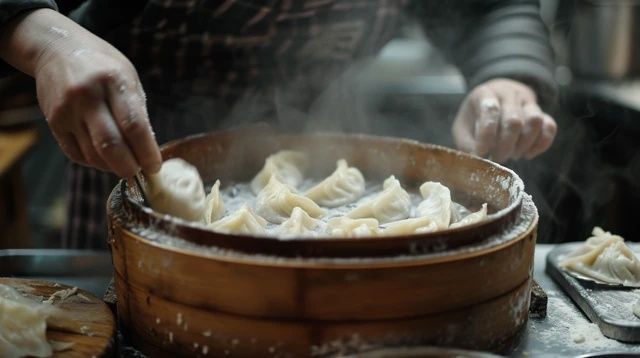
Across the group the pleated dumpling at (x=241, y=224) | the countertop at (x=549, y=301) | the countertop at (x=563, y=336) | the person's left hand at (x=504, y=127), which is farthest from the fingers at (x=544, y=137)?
the pleated dumpling at (x=241, y=224)

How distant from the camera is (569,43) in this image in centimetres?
579

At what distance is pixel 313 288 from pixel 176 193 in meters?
0.72

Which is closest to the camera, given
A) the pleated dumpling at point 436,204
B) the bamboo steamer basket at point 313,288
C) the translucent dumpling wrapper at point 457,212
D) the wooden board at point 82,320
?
the bamboo steamer basket at point 313,288

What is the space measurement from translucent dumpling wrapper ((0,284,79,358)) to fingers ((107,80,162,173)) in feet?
1.55

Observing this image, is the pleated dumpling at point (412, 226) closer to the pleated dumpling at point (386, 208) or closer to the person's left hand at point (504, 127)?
the pleated dumpling at point (386, 208)

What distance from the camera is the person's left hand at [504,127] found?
2834mm

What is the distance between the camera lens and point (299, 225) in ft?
7.43

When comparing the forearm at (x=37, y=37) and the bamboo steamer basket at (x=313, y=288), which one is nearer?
the bamboo steamer basket at (x=313, y=288)

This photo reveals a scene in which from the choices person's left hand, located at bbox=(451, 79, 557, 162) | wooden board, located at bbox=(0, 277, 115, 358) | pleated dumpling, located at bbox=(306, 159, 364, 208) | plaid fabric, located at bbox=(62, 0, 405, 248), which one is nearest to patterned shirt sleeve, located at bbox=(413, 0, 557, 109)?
person's left hand, located at bbox=(451, 79, 557, 162)

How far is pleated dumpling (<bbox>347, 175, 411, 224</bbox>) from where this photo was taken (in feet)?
8.16

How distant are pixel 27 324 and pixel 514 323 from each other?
1.29m

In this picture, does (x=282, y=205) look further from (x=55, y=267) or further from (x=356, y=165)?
(x=55, y=267)

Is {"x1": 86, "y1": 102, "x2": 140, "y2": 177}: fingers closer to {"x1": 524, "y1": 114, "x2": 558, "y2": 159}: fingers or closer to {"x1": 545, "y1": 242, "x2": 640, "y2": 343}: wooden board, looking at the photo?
{"x1": 545, "y1": 242, "x2": 640, "y2": 343}: wooden board

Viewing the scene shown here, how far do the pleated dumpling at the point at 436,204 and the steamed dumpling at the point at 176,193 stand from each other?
762 millimetres
